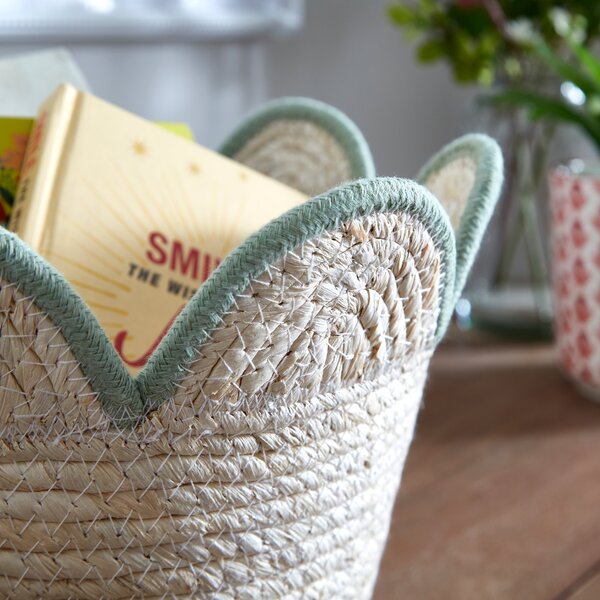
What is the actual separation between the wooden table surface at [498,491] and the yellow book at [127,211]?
24 cm

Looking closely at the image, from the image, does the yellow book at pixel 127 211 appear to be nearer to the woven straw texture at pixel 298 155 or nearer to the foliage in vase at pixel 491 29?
the woven straw texture at pixel 298 155

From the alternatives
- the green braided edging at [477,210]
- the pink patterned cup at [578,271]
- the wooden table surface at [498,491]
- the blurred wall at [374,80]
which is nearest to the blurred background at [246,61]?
the blurred wall at [374,80]

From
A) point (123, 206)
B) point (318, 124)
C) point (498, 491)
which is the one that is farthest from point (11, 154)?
point (498, 491)

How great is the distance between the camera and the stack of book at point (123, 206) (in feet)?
1.34

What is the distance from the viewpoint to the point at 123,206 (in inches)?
17.0

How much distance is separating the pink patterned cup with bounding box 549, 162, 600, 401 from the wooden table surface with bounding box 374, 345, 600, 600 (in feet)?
0.11

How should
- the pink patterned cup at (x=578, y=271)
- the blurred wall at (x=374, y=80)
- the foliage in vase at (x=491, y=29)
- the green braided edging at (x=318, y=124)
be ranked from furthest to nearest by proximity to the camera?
the blurred wall at (x=374, y=80) < the foliage in vase at (x=491, y=29) < the pink patterned cup at (x=578, y=271) < the green braided edging at (x=318, y=124)

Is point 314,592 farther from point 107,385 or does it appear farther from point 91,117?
point 91,117

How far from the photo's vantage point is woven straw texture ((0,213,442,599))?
297mm

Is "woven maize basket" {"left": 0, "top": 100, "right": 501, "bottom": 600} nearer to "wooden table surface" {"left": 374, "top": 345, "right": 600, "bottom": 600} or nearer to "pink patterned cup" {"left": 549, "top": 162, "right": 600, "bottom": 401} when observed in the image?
"wooden table surface" {"left": 374, "top": 345, "right": 600, "bottom": 600}

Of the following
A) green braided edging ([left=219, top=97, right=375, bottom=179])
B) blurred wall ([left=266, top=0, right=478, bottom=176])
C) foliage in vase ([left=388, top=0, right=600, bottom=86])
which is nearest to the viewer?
green braided edging ([left=219, top=97, right=375, bottom=179])

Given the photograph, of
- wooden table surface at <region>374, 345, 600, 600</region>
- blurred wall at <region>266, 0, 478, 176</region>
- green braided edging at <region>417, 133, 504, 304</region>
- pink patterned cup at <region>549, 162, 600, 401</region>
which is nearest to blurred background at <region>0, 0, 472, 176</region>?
blurred wall at <region>266, 0, 478, 176</region>

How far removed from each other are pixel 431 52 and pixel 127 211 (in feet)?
1.95

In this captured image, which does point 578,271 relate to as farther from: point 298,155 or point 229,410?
point 229,410
